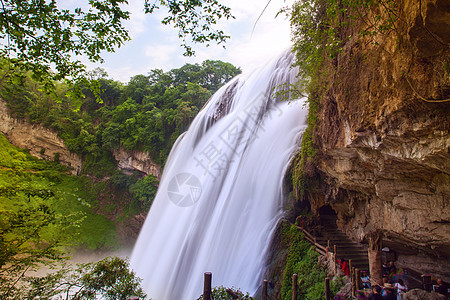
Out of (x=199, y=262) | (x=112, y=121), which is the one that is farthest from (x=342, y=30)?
(x=112, y=121)

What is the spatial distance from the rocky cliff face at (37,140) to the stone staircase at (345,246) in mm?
23915

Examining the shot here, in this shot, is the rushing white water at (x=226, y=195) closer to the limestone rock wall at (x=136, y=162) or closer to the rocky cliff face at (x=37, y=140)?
the limestone rock wall at (x=136, y=162)

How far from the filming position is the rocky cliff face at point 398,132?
335 cm

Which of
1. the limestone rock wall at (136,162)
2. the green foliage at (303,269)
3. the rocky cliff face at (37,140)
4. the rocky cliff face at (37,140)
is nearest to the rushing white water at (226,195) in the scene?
the green foliage at (303,269)

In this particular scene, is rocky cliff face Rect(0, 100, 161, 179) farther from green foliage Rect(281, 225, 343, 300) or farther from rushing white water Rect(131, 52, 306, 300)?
green foliage Rect(281, 225, 343, 300)

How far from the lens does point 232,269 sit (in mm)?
9055

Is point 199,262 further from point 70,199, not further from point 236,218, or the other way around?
point 70,199

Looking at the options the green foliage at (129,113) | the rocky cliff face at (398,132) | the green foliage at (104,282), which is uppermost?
the green foliage at (129,113)

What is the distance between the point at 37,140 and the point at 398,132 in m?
30.4

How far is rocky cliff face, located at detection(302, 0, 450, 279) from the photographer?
335 centimetres

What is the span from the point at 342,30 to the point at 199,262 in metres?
9.10

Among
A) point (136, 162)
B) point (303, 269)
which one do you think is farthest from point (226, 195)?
point (136, 162)

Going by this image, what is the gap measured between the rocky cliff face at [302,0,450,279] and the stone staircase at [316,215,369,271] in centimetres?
81

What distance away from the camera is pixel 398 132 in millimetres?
4285
